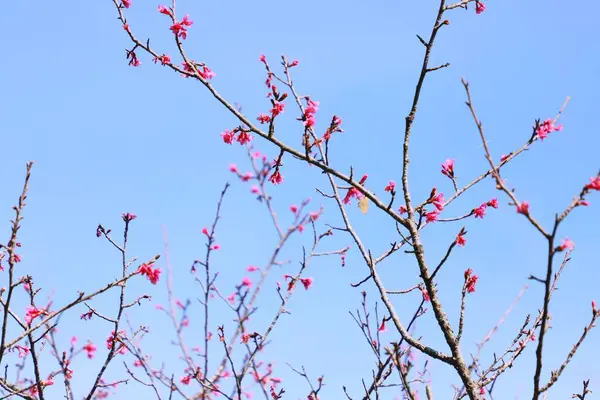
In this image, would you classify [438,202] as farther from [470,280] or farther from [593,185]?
[593,185]

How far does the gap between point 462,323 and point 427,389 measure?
41cm

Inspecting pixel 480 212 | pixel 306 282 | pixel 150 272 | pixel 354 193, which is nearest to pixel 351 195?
pixel 354 193

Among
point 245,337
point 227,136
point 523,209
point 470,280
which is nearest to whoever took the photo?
point 523,209

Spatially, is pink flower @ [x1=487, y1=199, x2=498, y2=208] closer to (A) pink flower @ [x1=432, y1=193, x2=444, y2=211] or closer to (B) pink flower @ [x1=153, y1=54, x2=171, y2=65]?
(A) pink flower @ [x1=432, y1=193, x2=444, y2=211]

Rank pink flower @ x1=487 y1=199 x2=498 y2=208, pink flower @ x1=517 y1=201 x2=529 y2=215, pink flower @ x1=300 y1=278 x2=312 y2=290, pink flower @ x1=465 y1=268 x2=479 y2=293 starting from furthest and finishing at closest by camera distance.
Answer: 1. pink flower @ x1=300 y1=278 x2=312 y2=290
2. pink flower @ x1=487 y1=199 x2=498 y2=208
3. pink flower @ x1=465 y1=268 x2=479 y2=293
4. pink flower @ x1=517 y1=201 x2=529 y2=215

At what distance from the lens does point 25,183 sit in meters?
2.83

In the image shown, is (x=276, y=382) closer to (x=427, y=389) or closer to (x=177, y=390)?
(x=177, y=390)

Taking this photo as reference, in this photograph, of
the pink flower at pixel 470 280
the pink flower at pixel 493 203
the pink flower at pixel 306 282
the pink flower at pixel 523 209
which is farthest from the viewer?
the pink flower at pixel 306 282

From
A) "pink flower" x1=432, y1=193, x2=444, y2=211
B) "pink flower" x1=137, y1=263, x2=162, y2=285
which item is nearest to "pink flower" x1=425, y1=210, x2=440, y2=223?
"pink flower" x1=432, y1=193, x2=444, y2=211

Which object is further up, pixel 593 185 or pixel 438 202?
pixel 438 202

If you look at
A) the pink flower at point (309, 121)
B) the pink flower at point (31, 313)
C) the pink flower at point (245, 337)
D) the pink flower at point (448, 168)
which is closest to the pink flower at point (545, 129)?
the pink flower at point (448, 168)

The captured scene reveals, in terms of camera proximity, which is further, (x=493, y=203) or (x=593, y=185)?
(x=493, y=203)

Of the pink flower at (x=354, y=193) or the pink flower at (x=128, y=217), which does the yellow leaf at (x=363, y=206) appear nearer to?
the pink flower at (x=354, y=193)

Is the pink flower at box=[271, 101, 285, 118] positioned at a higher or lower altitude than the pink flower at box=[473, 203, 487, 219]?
higher
